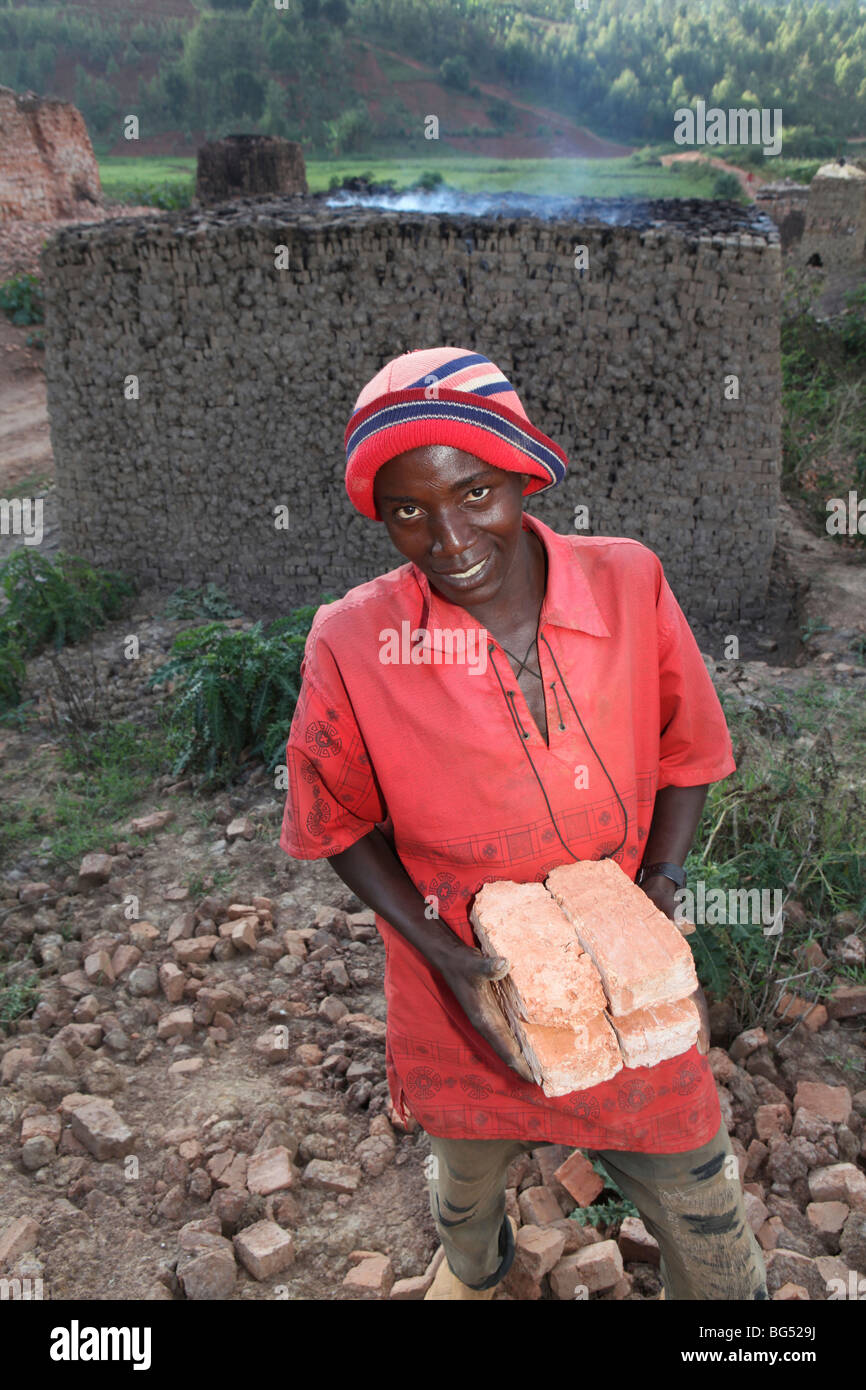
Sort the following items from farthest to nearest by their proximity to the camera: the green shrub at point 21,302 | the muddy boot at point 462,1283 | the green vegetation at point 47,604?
the green shrub at point 21,302
the green vegetation at point 47,604
the muddy boot at point 462,1283

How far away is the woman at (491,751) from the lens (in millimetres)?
1530

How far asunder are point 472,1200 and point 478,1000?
53cm

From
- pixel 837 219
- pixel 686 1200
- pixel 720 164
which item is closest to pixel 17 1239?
pixel 686 1200

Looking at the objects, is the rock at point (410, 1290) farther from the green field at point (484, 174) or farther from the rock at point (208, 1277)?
the green field at point (484, 174)

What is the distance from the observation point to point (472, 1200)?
5.96 feet

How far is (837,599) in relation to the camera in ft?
20.5

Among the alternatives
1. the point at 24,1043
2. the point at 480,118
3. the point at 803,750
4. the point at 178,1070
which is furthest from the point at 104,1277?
the point at 480,118

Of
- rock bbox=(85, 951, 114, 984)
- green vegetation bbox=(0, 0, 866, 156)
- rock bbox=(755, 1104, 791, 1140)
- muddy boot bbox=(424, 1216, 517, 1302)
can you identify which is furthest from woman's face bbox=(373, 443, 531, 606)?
green vegetation bbox=(0, 0, 866, 156)

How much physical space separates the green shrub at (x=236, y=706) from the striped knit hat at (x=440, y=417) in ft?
9.93

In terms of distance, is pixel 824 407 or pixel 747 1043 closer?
pixel 747 1043

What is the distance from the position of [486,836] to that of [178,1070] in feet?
5.75

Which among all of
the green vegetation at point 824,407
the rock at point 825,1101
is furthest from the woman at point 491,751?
the green vegetation at point 824,407

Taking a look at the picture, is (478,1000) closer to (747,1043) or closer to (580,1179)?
(580,1179)

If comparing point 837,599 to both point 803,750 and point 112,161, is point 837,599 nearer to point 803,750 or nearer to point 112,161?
point 803,750
